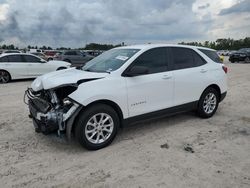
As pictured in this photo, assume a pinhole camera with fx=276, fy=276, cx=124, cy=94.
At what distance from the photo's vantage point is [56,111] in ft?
14.7

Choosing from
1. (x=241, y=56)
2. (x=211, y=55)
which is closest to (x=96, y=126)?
(x=211, y=55)

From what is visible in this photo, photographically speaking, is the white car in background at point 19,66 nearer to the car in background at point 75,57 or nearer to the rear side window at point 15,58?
the rear side window at point 15,58

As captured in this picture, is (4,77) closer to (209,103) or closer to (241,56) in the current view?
(209,103)

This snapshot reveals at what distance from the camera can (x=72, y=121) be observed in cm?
434

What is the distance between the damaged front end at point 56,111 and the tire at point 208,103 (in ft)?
10.2

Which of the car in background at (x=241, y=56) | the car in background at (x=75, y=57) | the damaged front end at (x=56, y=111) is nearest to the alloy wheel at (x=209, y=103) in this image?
the damaged front end at (x=56, y=111)

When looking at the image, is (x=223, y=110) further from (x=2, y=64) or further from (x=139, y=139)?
(x=2, y=64)

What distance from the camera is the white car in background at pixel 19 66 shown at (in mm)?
13773

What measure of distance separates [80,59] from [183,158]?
2043cm

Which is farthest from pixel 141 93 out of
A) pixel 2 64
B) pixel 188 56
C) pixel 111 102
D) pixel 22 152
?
pixel 2 64

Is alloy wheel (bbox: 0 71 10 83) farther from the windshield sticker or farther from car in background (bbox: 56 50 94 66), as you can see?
the windshield sticker

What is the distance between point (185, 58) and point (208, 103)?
1254 millimetres

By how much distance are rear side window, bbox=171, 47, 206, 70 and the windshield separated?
3.11 ft

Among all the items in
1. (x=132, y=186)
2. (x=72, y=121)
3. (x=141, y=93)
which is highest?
(x=141, y=93)
